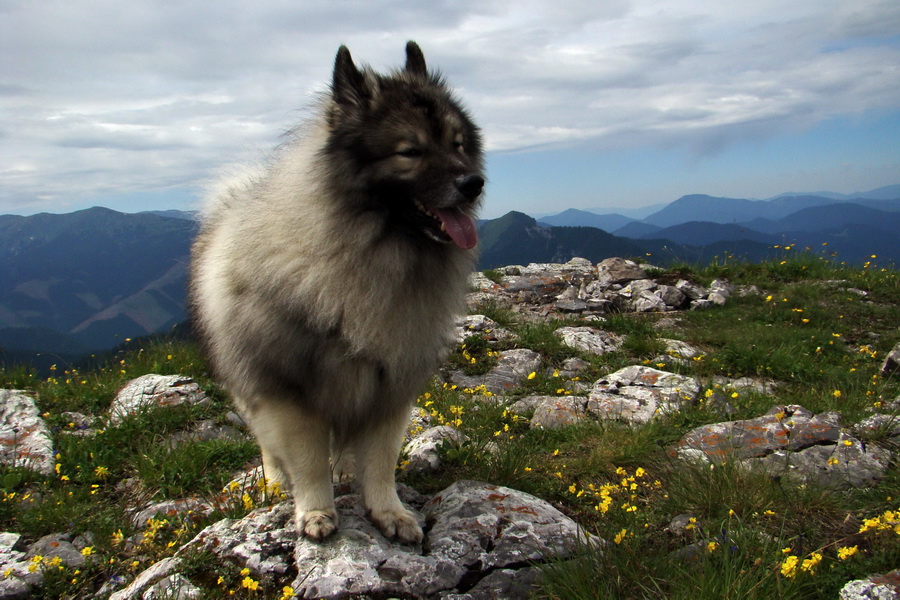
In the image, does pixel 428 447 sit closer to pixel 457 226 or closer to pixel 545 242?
pixel 457 226

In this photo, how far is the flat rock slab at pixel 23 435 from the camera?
3.92 m

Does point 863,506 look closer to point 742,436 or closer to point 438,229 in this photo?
point 742,436

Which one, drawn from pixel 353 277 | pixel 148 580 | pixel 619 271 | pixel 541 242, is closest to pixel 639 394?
pixel 353 277

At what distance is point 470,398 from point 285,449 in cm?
241

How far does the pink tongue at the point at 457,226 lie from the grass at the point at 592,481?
1408mm

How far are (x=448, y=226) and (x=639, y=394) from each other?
304cm

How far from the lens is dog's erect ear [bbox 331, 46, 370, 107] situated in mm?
2719

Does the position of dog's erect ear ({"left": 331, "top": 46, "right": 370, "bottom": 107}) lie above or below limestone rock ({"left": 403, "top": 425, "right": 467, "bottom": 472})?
above

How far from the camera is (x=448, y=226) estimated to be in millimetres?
2617

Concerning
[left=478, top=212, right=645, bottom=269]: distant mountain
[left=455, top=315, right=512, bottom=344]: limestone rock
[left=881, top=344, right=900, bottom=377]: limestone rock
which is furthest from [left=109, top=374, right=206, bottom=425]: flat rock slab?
[left=478, top=212, right=645, bottom=269]: distant mountain

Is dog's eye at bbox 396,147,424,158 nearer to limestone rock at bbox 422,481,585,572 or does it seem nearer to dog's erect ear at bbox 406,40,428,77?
dog's erect ear at bbox 406,40,428,77

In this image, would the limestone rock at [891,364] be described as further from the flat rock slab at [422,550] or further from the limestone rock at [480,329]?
the flat rock slab at [422,550]

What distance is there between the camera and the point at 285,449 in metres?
2.76

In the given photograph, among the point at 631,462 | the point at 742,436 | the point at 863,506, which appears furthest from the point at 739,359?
the point at 863,506
